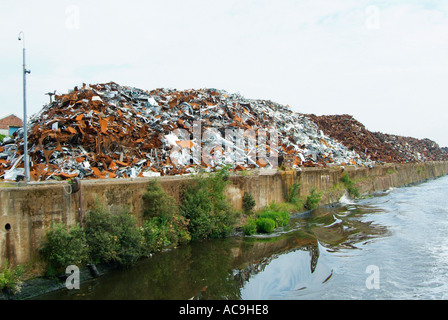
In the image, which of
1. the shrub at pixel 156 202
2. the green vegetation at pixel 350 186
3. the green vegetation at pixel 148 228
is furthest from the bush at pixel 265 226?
the green vegetation at pixel 350 186

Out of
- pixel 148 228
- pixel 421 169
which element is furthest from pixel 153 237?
pixel 421 169

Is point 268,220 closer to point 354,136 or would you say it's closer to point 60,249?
point 60,249

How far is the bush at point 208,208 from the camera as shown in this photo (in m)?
9.38

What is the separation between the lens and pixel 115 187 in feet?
26.0

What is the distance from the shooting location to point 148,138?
11234 mm

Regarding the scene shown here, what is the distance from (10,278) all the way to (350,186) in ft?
54.3

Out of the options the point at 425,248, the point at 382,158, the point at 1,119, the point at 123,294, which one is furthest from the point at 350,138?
the point at 1,119

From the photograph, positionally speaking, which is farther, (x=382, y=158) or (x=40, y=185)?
(x=382, y=158)

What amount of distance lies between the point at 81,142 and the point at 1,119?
1026 inches

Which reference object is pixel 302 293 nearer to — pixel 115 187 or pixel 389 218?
pixel 115 187

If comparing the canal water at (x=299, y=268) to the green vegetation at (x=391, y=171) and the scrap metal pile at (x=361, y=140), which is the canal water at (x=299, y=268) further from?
the scrap metal pile at (x=361, y=140)

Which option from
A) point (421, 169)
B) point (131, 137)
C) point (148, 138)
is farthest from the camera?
point (421, 169)

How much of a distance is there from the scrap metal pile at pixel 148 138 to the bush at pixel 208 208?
848 millimetres

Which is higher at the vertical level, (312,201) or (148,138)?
(148,138)
